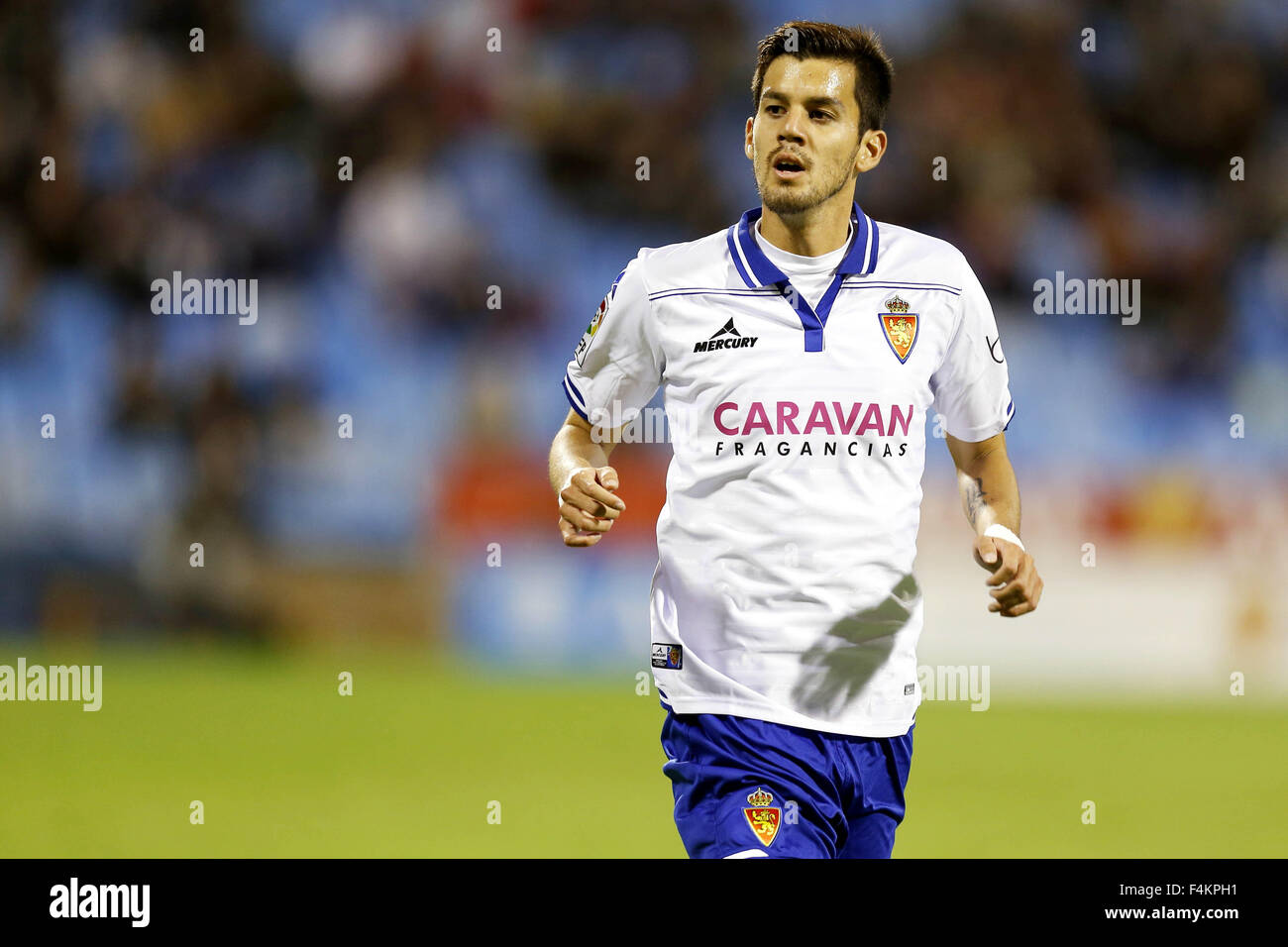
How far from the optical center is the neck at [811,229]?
3.60m

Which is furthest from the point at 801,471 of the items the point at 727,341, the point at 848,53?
the point at 848,53

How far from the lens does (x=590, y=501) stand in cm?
328

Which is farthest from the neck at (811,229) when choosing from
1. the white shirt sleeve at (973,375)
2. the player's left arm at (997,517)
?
the player's left arm at (997,517)

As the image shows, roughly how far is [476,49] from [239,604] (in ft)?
14.8

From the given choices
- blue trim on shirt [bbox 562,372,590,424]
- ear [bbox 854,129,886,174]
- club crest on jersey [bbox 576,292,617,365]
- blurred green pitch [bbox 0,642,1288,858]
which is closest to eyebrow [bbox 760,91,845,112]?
ear [bbox 854,129,886,174]

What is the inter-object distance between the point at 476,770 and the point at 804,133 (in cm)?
464

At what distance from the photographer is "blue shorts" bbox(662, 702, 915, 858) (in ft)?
10.6

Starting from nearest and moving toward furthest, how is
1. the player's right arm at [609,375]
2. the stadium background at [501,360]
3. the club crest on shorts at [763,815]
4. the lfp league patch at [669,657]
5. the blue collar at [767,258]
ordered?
1. the club crest on shorts at [763,815]
2. the lfp league patch at [669,657]
3. the blue collar at [767,258]
4. the player's right arm at [609,375]
5. the stadium background at [501,360]

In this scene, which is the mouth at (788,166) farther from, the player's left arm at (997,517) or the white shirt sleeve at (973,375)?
the player's left arm at (997,517)

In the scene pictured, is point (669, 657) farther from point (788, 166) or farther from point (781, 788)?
point (788, 166)

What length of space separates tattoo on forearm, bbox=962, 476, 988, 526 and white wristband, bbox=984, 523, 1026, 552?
195mm

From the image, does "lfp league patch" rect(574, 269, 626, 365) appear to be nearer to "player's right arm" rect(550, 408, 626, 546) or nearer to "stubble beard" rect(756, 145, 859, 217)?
"player's right arm" rect(550, 408, 626, 546)

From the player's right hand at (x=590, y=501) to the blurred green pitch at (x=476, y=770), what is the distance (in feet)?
9.22

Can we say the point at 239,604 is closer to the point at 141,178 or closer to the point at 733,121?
the point at 141,178
